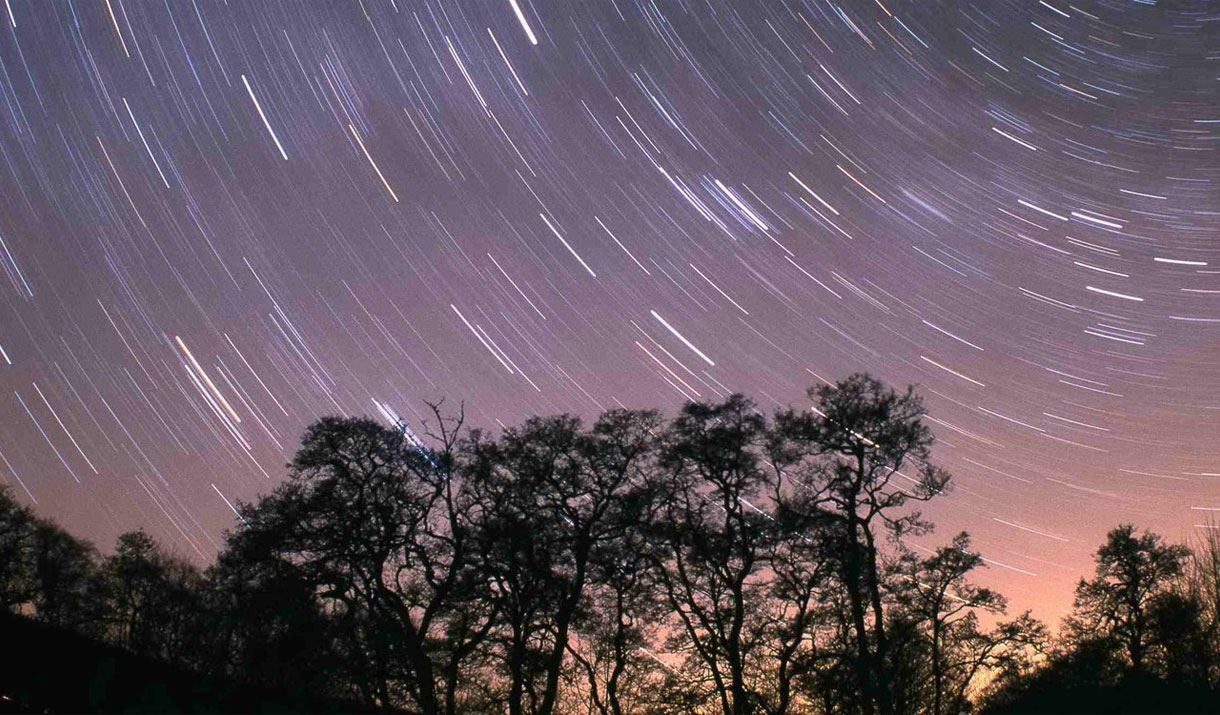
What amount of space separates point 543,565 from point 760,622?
6.65 metres

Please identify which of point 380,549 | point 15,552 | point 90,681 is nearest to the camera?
point 90,681

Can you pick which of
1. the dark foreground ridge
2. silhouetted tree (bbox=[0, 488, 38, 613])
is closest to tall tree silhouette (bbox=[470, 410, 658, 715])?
the dark foreground ridge

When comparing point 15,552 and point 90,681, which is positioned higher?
point 15,552

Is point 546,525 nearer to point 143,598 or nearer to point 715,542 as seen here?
point 715,542

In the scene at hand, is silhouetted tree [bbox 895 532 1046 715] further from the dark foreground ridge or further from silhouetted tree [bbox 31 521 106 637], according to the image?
silhouetted tree [bbox 31 521 106 637]

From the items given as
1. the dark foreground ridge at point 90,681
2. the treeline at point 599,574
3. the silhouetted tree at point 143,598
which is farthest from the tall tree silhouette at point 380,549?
the silhouetted tree at point 143,598

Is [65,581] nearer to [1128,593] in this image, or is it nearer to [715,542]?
[715,542]

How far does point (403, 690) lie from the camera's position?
24234 mm

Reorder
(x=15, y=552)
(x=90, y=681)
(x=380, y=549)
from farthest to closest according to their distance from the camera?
(x=15, y=552), (x=380, y=549), (x=90, y=681)

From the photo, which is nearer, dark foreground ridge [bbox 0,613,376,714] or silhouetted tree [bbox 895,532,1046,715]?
dark foreground ridge [bbox 0,613,376,714]

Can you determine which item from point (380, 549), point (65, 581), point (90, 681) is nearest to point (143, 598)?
point (65, 581)

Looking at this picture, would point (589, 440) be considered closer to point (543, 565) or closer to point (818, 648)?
point (543, 565)

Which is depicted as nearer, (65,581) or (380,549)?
(380,549)

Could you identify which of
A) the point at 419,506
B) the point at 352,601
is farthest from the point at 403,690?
the point at 419,506
